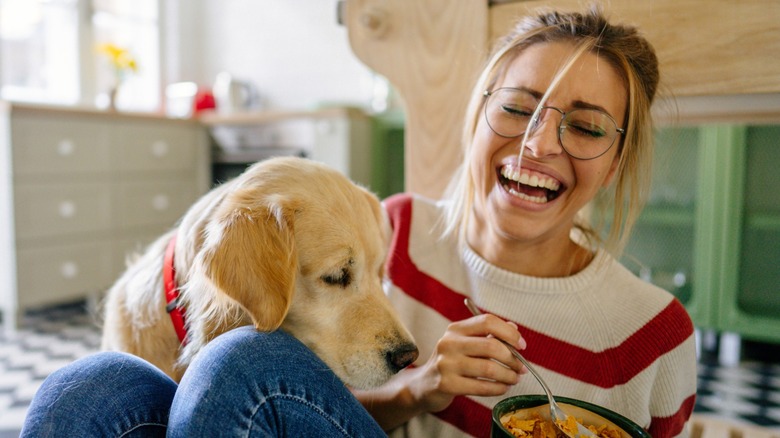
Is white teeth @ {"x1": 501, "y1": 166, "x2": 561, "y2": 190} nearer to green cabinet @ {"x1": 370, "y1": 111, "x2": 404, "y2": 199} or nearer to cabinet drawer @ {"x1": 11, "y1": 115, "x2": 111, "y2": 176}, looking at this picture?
green cabinet @ {"x1": 370, "y1": 111, "x2": 404, "y2": 199}

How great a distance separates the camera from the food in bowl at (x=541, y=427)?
0.70m

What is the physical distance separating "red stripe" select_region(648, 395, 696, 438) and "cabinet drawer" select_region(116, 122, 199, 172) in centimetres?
323

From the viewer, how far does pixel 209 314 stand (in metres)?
0.95

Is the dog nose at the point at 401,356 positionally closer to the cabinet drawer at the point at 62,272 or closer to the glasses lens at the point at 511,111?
the glasses lens at the point at 511,111

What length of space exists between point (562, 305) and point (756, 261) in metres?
2.05

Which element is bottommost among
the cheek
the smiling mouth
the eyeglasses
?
the smiling mouth

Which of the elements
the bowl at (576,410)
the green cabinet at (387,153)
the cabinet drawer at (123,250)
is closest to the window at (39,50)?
the cabinet drawer at (123,250)

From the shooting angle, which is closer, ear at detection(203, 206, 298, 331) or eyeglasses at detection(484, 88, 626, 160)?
ear at detection(203, 206, 298, 331)

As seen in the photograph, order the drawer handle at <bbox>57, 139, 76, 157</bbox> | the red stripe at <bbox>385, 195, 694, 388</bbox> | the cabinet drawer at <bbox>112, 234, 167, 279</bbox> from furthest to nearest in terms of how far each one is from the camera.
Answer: the cabinet drawer at <bbox>112, 234, 167, 279</bbox> → the drawer handle at <bbox>57, 139, 76, 157</bbox> → the red stripe at <bbox>385, 195, 694, 388</bbox>

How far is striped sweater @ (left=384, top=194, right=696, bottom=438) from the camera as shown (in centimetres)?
96

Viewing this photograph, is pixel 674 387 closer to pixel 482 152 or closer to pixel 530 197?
pixel 530 197

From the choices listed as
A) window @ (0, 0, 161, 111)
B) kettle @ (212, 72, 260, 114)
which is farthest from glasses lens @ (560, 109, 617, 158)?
window @ (0, 0, 161, 111)

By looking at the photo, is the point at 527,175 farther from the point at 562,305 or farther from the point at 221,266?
the point at 221,266

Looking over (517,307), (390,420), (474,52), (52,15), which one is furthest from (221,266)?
(52,15)
